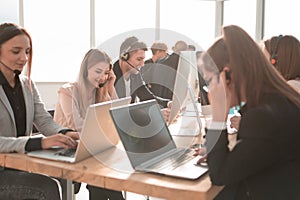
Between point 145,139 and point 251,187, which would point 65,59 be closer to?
point 145,139

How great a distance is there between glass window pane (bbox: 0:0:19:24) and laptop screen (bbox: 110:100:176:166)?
3.60 metres

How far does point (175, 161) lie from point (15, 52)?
38.6 inches

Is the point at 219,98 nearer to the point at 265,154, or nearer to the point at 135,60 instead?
the point at 265,154

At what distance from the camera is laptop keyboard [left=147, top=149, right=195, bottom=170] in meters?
1.19

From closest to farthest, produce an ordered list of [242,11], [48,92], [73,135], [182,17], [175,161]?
[175,161] < [73,135] < [48,92] < [242,11] < [182,17]

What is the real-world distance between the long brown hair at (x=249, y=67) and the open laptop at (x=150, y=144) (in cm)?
31

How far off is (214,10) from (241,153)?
604 centimetres

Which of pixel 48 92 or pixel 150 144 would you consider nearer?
pixel 150 144

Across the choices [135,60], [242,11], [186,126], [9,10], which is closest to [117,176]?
[186,126]

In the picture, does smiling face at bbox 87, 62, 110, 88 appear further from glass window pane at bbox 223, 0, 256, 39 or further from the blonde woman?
glass window pane at bbox 223, 0, 256, 39

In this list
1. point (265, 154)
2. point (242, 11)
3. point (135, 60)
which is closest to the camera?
point (265, 154)

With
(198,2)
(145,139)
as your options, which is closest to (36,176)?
(145,139)

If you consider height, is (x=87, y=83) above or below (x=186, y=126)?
A: above

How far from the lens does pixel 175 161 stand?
1265mm
